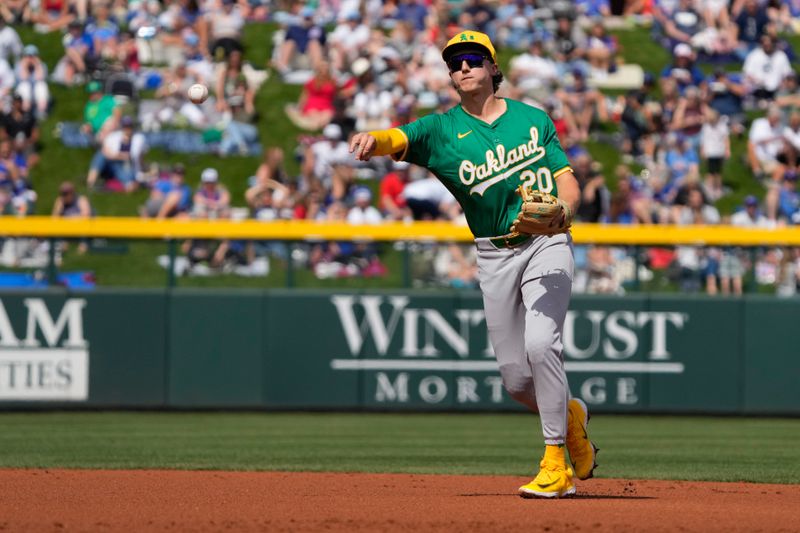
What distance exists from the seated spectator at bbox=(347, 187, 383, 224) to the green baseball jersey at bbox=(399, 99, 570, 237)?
25.8 feet

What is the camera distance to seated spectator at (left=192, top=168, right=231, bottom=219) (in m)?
14.8

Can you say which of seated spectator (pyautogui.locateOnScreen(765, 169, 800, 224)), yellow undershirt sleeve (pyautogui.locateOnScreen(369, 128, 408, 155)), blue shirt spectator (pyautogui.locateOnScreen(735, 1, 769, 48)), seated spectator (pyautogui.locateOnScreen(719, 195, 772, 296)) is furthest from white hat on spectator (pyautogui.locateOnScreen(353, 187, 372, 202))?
yellow undershirt sleeve (pyautogui.locateOnScreen(369, 128, 408, 155))

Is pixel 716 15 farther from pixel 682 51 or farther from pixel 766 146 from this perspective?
pixel 766 146

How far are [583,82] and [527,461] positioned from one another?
855cm

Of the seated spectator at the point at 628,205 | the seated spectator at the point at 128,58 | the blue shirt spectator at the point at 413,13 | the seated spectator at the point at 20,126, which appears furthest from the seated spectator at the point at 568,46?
the seated spectator at the point at 20,126

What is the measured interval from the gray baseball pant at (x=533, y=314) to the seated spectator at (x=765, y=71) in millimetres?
11720

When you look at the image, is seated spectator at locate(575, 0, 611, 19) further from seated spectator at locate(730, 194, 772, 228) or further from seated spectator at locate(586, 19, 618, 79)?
seated spectator at locate(730, 194, 772, 228)

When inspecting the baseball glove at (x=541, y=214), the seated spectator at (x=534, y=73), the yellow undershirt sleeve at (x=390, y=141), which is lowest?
the baseball glove at (x=541, y=214)

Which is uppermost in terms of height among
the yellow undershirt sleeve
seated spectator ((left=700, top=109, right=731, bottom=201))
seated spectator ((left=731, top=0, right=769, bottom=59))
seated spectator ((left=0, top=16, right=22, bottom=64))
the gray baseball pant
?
seated spectator ((left=731, top=0, right=769, bottom=59))

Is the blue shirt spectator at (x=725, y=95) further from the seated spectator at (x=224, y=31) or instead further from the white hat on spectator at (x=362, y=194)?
the seated spectator at (x=224, y=31)

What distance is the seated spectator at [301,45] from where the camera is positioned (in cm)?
1755

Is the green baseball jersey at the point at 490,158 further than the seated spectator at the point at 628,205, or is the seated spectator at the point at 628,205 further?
the seated spectator at the point at 628,205

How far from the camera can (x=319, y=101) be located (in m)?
16.8

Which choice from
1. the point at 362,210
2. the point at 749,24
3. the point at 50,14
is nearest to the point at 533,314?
the point at 362,210
